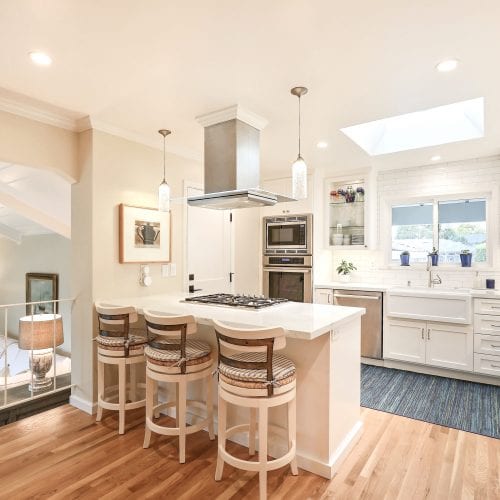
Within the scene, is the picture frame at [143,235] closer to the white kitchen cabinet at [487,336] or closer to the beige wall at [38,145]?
the beige wall at [38,145]

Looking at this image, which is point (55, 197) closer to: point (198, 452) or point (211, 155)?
point (211, 155)

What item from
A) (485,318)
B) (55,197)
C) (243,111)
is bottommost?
(485,318)

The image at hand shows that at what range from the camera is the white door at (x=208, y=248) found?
3.91m

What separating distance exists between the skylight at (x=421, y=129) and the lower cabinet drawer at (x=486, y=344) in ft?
6.63

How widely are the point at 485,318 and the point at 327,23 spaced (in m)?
3.34

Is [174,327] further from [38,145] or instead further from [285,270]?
[285,270]

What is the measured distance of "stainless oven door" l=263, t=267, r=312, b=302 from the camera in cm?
452

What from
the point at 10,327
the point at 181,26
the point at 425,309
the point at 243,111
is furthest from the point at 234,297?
the point at 10,327

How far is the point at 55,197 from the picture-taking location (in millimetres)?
4363

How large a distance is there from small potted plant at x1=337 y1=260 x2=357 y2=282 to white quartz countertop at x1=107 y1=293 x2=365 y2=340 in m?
2.19

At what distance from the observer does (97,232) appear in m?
3.01

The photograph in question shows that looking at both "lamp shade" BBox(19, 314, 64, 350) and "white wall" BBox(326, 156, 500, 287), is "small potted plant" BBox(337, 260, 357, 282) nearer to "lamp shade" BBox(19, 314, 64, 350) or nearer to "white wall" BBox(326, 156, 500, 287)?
"white wall" BBox(326, 156, 500, 287)

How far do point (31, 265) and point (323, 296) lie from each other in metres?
4.85

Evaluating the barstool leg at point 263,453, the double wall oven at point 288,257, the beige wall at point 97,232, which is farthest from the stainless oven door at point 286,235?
the barstool leg at point 263,453
